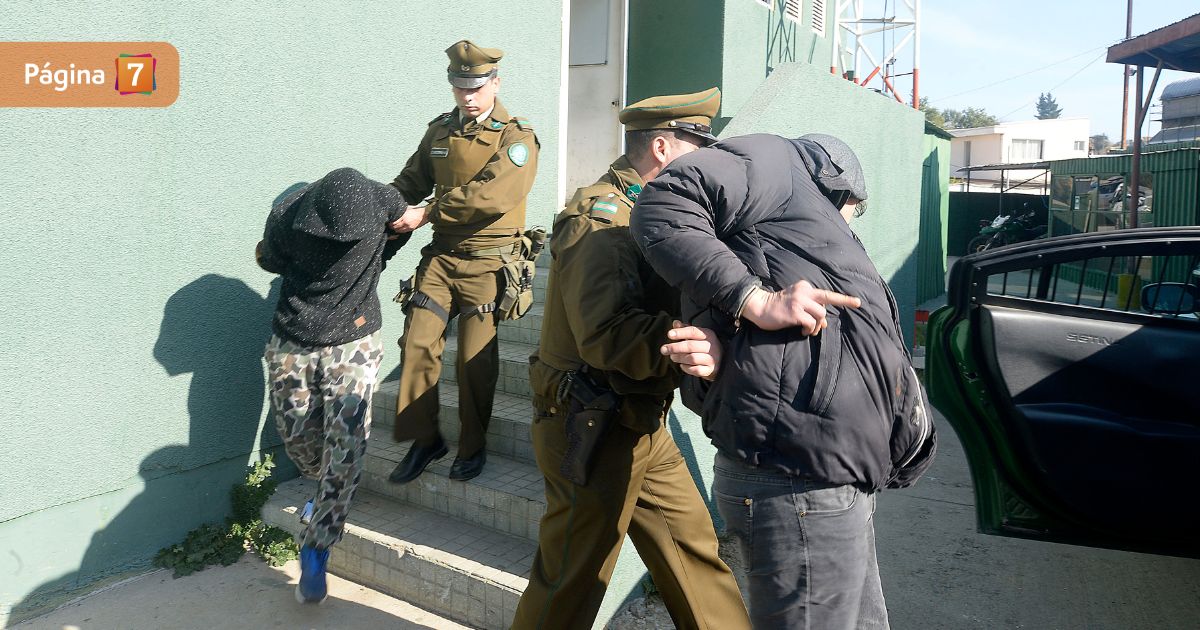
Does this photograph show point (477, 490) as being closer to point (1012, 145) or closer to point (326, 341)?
point (326, 341)

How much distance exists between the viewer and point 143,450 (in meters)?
3.61

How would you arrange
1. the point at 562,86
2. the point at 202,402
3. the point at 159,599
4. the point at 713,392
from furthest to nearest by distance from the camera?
the point at 562,86 → the point at 202,402 → the point at 159,599 → the point at 713,392

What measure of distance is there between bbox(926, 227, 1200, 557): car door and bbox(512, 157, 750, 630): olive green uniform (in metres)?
1.16

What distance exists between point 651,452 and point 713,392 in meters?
0.74

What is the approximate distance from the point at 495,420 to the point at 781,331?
238 cm

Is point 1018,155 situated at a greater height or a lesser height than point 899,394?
greater

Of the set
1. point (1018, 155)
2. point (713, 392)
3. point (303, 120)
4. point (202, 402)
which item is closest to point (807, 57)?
point (303, 120)

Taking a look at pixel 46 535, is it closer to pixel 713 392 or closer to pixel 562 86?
pixel 713 392

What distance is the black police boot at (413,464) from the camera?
375cm

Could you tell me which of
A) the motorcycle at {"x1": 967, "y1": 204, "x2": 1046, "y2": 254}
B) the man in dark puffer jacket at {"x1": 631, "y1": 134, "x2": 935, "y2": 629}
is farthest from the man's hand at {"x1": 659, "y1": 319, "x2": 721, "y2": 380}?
the motorcycle at {"x1": 967, "y1": 204, "x2": 1046, "y2": 254}

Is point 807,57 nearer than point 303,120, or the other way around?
point 303,120

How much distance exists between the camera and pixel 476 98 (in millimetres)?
3701

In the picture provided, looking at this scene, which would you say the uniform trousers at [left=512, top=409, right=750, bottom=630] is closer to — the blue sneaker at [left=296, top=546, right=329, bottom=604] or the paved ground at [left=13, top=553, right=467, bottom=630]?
the paved ground at [left=13, top=553, right=467, bottom=630]

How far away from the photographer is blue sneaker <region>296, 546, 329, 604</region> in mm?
3303
